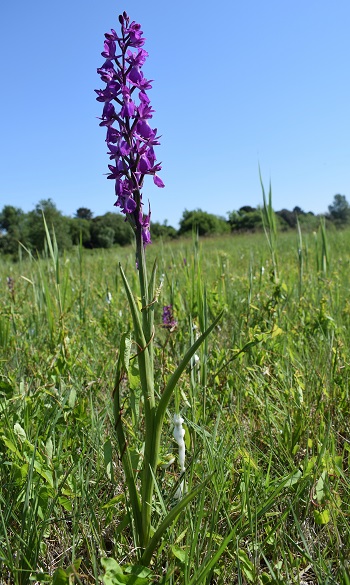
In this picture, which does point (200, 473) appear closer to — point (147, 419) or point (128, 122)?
point (147, 419)

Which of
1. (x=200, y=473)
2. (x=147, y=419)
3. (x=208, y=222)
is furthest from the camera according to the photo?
(x=208, y=222)

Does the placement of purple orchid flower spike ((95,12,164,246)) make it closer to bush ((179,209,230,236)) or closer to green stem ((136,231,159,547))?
green stem ((136,231,159,547))

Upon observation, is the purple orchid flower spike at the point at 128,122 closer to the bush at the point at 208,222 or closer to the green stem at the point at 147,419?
the green stem at the point at 147,419

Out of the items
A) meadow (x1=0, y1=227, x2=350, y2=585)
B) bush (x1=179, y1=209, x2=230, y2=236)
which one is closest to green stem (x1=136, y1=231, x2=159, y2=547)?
meadow (x1=0, y1=227, x2=350, y2=585)

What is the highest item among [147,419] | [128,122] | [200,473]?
[128,122]

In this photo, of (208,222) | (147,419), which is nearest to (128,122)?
(147,419)

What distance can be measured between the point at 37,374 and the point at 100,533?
0.94m

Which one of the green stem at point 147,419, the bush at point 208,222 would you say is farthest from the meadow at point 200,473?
the bush at point 208,222

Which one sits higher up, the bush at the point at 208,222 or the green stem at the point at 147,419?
the bush at the point at 208,222

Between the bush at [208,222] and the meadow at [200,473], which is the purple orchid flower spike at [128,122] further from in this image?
the bush at [208,222]

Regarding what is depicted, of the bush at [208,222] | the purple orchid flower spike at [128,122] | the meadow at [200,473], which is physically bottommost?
the meadow at [200,473]

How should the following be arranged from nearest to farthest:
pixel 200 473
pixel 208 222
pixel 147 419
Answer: pixel 147 419, pixel 200 473, pixel 208 222

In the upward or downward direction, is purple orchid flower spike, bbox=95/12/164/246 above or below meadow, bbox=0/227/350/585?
above

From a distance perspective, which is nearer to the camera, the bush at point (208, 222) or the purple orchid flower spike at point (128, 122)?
the purple orchid flower spike at point (128, 122)
